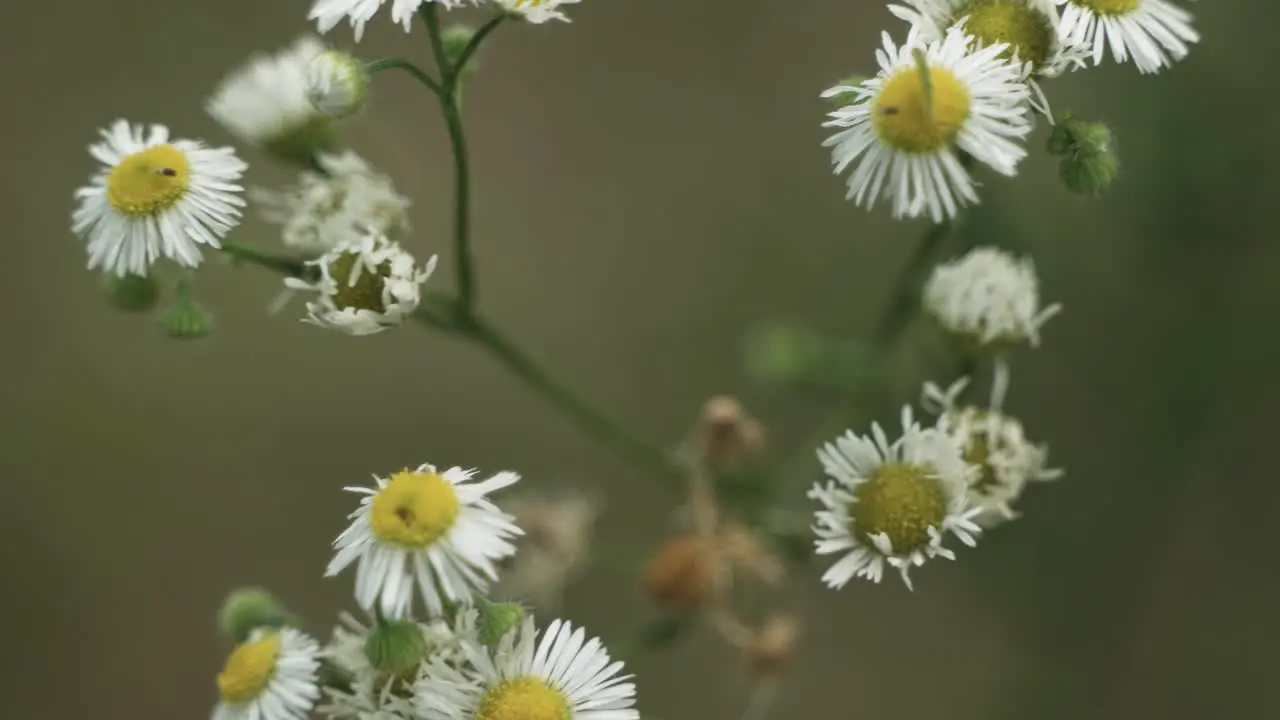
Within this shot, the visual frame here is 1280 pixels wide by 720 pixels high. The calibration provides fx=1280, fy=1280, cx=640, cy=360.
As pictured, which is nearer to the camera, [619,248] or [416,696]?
[416,696]

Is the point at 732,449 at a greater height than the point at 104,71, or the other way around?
the point at 104,71

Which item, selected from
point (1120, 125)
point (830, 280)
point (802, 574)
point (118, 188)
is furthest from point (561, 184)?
point (118, 188)

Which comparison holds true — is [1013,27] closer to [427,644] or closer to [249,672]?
[427,644]

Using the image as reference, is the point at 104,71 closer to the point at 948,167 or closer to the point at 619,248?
the point at 619,248

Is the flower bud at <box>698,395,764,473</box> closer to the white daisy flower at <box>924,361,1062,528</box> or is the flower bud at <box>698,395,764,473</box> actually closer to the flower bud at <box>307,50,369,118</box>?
the white daisy flower at <box>924,361,1062,528</box>

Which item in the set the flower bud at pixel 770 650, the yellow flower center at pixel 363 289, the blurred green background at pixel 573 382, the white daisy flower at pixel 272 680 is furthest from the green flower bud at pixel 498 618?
the blurred green background at pixel 573 382

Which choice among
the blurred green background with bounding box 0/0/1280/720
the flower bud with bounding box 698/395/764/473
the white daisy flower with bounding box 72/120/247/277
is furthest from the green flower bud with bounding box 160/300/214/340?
the blurred green background with bounding box 0/0/1280/720

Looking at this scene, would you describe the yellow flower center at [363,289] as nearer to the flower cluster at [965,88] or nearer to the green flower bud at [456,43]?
the green flower bud at [456,43]
